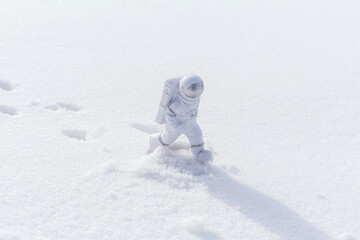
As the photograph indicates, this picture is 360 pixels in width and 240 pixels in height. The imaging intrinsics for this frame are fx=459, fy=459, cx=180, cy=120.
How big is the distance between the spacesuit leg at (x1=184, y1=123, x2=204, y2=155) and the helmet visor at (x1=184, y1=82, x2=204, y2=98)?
0.24 meters

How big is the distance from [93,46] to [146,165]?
6.61 ft

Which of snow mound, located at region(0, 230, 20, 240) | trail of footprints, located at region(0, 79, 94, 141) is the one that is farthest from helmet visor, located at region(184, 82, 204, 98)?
snow mound, located at region(0, 230, 20, 240)

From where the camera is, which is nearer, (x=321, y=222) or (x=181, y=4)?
(x=321, y=222)

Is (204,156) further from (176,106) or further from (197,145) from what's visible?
(176,106)

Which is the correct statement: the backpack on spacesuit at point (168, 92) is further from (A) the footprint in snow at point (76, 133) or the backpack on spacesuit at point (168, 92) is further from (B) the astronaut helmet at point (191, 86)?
(A) the footprint in snow at point (76, 133)

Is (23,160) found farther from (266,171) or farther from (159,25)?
(159,25)

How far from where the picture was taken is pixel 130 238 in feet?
6.98

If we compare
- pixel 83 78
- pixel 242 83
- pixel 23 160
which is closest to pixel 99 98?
pixel 83 78

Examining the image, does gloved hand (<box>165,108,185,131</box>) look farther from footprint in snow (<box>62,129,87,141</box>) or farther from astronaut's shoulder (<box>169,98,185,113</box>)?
footprint in snow (<box>62,129,87,141</box>)

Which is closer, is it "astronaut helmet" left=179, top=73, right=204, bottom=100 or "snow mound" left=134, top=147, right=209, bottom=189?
"astronaut helmet" left=179, top=73, right=204, bottom=100

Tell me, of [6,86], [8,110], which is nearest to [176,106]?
[8,110]

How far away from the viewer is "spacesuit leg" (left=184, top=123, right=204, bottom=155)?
2.62 m

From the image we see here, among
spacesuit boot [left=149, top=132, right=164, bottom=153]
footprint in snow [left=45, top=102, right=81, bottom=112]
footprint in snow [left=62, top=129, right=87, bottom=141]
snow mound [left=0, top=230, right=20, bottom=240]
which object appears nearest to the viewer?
snow mound [left=0, top=230, right=20, bottom=240]

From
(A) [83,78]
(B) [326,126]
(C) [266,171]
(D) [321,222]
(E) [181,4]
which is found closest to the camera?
(D) [321,222]
